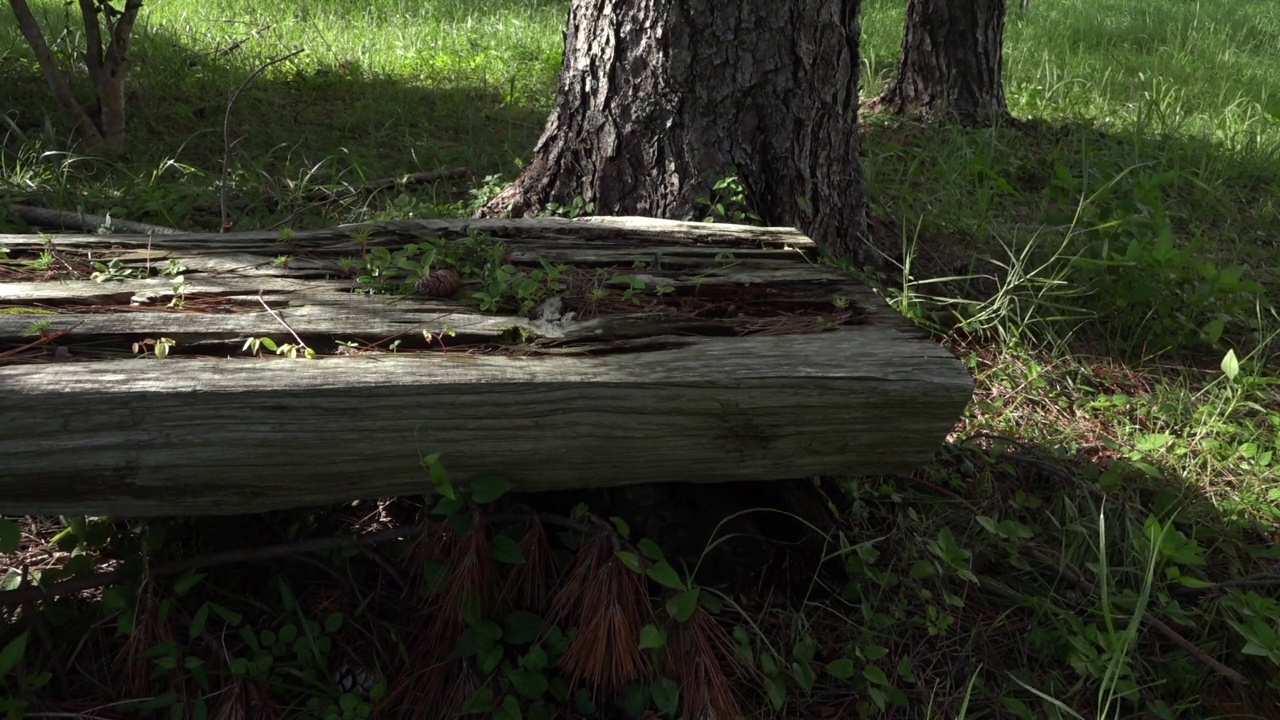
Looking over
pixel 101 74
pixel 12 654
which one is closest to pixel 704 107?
pixel 12 654

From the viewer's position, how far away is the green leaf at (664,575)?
1809 mm

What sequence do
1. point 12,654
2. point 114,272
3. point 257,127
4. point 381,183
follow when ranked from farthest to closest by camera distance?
point 257,127, point 381,183, point 114,272, point 12,654

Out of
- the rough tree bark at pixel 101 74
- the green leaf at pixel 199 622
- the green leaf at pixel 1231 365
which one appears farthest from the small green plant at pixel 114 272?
the green leaf at pixel 1231 365

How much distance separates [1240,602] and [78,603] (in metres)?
2.65

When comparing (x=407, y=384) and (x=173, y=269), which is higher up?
(x=173, y=269)

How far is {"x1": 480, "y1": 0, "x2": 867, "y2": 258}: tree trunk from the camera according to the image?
2875 millimetres

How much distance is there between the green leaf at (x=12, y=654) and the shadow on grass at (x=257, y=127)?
1.94m

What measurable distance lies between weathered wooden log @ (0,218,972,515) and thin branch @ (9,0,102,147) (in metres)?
2.16

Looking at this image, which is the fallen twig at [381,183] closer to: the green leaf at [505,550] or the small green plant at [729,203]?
the small green plant at [729,203]

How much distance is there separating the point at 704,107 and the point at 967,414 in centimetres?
126

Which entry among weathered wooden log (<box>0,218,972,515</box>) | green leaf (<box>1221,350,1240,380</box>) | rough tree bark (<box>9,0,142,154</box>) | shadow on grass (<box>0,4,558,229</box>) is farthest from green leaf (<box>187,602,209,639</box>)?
rough tree bark (<box>9,0,142,154</box>)

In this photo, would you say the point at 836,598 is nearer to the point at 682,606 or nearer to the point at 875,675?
the point at 875,675

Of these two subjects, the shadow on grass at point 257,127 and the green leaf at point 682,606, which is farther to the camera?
the shadow on grass at point 257,127

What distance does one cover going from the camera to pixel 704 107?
2.93 m
